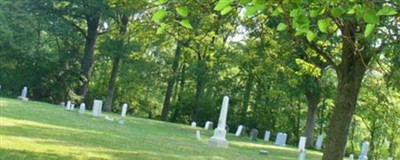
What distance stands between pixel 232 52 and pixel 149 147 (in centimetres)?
2398

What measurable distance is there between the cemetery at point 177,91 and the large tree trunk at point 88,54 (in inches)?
3.0

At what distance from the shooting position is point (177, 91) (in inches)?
1934

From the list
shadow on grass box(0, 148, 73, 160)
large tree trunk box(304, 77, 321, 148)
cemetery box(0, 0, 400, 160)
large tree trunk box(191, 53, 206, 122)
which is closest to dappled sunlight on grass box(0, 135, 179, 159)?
cemetery box(0, 0, 400, 160)

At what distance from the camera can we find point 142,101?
5125 cm

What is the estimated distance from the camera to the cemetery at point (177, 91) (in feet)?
35.2

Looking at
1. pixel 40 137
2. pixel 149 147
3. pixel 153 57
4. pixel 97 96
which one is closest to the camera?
pixel 40 137

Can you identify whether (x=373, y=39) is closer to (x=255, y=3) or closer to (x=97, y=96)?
(x=255, y=3)

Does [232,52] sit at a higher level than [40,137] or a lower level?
higher

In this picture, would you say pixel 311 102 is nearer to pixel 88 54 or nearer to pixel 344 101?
pixel 88 54

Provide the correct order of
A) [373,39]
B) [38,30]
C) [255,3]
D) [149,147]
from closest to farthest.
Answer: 1. [255,3]
2. [373,39]
3. [149,147]
4. [38,30]

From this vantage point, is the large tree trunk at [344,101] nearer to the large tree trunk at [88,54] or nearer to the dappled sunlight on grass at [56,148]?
the dappled sunlight on grass at [56,148]

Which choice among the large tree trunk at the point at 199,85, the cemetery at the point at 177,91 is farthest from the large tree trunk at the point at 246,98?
the large tree trunk at the point at 199,85

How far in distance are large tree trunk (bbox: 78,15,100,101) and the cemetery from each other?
8cm

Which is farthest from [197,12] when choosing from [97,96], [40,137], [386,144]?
[386,144]
